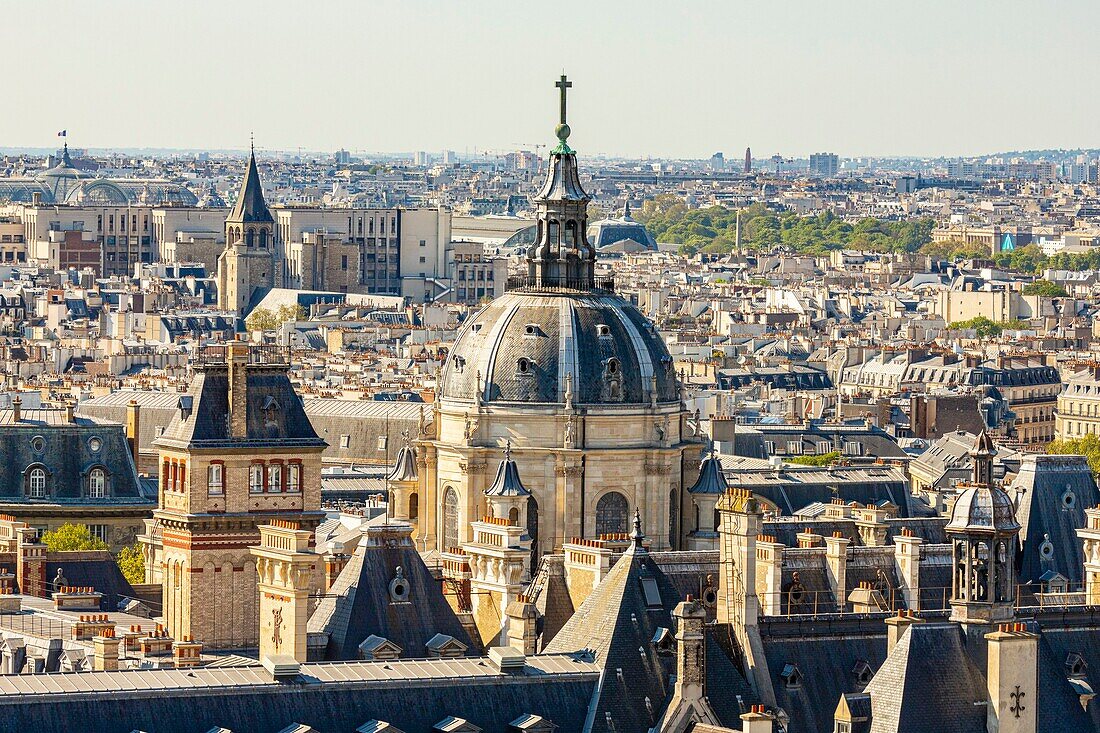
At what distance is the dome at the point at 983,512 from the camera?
64562 millimetres

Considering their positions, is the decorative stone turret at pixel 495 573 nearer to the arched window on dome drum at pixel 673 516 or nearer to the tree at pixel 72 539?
the arched window on dome drum at pixel 673 516

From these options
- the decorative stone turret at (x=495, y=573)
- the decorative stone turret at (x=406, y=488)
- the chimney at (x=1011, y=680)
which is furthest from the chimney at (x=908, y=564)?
the chimney at (x=1011, y=680)

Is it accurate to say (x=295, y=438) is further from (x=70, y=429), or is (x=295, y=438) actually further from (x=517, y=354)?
(x=70, y=429)

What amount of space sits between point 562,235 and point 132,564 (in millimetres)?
12745

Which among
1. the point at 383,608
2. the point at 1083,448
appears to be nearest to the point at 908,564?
the point at 383,608

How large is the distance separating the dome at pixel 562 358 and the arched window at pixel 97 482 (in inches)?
569

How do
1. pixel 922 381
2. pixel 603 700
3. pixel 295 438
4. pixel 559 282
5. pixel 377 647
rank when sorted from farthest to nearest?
pixel 922 381 < pixel 559 282 < pixel 295 438 < pixel 377 647 < pixel 603 700

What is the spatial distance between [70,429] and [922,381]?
82.7 m

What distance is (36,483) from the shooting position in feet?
339

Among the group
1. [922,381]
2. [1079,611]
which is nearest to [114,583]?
[1079,611]

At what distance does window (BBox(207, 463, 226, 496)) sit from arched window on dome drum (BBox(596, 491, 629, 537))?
871 cm

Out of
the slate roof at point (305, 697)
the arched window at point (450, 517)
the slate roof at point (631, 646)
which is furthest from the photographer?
the arched window at point (450, 517)

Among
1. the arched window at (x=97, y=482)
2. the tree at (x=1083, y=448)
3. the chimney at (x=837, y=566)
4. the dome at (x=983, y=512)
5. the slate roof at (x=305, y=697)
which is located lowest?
the tree at (x=1083, y=448)

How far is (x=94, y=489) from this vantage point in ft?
341
